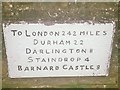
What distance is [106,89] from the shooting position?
0.98 m

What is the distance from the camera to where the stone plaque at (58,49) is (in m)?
0.85

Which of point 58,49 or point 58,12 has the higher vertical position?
point 58,12

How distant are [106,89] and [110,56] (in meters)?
0.13

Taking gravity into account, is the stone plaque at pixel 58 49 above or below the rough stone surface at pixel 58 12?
below

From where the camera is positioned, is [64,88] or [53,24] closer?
[53,24]

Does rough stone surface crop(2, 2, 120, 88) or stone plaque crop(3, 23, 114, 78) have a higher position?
rough stone surface crop(2, 2, 120, 88)

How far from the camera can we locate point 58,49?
2.91 feet

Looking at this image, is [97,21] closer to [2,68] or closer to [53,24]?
[53,24]

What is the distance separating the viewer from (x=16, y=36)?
857 mm

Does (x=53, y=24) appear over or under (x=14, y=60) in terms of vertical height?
over

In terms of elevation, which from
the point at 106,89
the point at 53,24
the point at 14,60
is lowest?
the point at 106,89

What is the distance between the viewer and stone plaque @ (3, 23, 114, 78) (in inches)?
33.4

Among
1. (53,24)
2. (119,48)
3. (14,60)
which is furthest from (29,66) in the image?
(119,48)

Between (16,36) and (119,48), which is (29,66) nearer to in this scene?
(16,36)
